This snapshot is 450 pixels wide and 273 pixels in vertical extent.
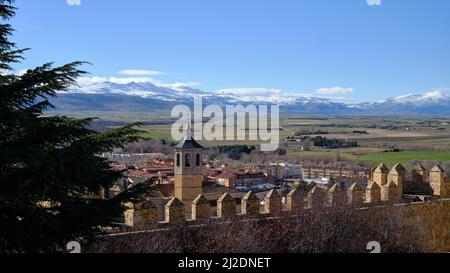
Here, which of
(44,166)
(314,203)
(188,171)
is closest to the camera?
(44,166)

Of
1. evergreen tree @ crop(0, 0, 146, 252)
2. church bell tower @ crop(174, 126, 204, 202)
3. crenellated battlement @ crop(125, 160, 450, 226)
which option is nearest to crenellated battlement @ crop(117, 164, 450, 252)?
crenellated battlement @ crop(125, 160, 450, 226)

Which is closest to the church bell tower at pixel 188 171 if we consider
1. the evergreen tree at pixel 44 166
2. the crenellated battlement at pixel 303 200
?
the crenellated battlement at pixel 303 200

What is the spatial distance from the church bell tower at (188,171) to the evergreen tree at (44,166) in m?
23.4

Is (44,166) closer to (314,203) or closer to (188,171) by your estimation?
(314,203)

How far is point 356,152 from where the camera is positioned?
260 feet

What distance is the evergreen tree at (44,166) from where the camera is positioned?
4934mm

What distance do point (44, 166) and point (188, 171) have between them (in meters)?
26.8

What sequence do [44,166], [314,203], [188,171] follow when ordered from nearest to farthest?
[44,166]
[314,203]
[188,171]

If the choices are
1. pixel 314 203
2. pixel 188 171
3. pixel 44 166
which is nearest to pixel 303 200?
pixel 314 203

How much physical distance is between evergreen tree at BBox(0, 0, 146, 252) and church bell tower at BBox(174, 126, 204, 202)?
23.4 metres

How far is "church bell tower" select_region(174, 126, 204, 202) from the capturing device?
30.0 metres

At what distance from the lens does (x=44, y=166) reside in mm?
4816

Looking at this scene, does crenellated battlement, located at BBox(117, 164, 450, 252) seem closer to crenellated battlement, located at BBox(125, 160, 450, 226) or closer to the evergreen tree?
crenellated battlement, located at BBox(125, 160, 450, 226)

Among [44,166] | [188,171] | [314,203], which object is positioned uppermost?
[44,166]
